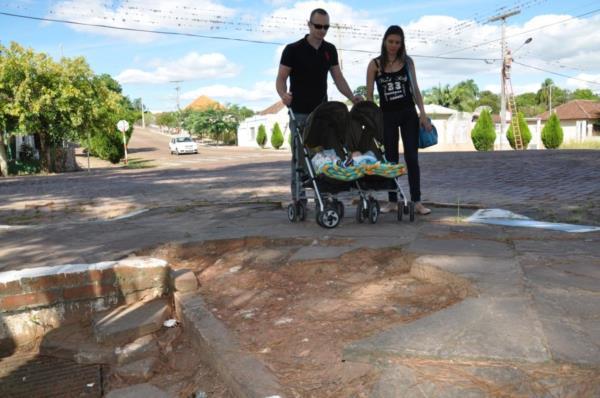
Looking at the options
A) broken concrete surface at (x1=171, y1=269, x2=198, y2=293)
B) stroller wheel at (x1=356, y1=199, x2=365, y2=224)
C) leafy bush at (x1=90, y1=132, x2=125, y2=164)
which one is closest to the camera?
broken concrete surface at (x1=171, y1=269, x2=198, y2=293)

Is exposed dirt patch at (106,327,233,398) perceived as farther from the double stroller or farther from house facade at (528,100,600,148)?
house facade at (528,100,600,148)

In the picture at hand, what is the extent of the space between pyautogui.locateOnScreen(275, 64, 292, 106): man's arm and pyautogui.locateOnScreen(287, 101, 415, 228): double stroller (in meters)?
0.24

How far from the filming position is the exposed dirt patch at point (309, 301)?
7.25 ft

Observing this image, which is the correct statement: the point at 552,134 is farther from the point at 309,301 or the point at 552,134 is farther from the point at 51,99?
the point at 309,301

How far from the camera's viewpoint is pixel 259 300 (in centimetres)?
317

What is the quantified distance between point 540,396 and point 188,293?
2.20 metres

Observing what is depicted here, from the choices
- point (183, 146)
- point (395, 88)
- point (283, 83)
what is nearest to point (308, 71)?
point (283, 83)

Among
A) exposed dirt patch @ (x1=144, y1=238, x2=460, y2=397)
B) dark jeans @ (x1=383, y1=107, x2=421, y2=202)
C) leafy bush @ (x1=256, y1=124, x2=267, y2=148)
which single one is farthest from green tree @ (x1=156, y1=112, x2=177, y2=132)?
exposed dirt patch @ (x1=144, y1=238, x2=460, y2=397)

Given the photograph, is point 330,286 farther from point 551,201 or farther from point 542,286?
point 551,201

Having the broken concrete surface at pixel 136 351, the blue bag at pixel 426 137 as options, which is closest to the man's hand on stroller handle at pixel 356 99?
the blue bag at pixel 426 137

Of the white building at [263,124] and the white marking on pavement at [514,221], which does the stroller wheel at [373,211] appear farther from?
the white building at [263,124]

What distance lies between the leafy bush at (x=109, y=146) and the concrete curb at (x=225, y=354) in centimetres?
3148

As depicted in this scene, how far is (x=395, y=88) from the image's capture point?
5336mm

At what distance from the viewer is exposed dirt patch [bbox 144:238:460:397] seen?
221 cm
